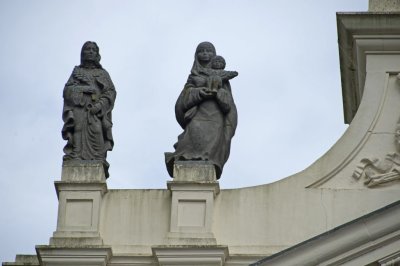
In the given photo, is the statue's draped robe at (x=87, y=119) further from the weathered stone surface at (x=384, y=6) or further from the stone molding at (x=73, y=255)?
the weathered stone surface at (x=384, y=6)

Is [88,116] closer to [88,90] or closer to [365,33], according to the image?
[88,90]

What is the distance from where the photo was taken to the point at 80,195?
95.7ft

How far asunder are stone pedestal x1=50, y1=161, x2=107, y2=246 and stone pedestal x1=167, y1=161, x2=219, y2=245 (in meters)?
0.96

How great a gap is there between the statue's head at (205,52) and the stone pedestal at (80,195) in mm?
2046

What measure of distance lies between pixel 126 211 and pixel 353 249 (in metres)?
3.30

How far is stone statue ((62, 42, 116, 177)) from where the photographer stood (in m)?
29.4

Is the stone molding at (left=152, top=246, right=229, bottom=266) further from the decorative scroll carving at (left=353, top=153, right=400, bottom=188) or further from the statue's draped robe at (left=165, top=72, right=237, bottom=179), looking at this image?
the decorative scroll carving at (left=353, top=153, right=400, bottom=188)

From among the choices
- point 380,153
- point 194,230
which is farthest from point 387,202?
point 194,230

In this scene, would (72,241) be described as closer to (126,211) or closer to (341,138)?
(126,211)

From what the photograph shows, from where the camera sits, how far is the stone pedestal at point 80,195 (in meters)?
29.0

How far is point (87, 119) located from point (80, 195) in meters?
1.06

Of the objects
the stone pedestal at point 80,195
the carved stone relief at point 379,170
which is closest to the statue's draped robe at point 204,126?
the stone pedestal at point 80,195

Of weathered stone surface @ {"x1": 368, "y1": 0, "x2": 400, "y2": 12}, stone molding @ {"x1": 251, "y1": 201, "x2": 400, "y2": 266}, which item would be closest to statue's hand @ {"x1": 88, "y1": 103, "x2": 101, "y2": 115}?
stone molding @ {"x1": 251, "y1": 201, "x2": 400, "y2": 266}

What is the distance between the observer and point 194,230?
28.8 m
